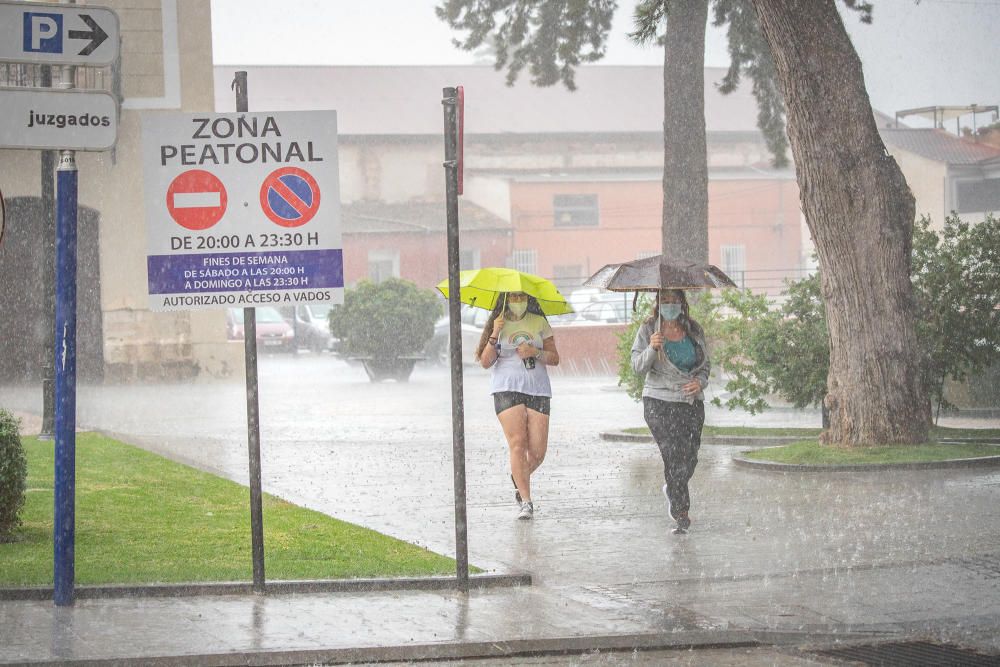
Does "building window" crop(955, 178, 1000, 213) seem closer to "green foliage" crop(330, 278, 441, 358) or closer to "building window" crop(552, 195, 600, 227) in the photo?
"building window" crop(552, 195, 600, 227)

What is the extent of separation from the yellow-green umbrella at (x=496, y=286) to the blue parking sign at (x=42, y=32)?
4.05m

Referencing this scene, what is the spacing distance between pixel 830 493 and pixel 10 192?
19430 mm

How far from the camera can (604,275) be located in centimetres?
1081

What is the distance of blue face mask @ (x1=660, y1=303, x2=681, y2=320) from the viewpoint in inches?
409

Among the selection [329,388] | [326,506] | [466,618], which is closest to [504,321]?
[326,506]

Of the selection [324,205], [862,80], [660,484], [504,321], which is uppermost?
[862,80]

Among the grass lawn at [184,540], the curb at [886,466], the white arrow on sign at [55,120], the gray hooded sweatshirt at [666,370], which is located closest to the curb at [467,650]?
the grass lawn at [184,540]

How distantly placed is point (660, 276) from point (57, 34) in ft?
15.5

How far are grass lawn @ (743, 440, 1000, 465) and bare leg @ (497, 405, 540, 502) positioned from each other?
3.88 meters

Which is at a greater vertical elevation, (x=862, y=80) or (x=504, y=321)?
(x=862, y=80)

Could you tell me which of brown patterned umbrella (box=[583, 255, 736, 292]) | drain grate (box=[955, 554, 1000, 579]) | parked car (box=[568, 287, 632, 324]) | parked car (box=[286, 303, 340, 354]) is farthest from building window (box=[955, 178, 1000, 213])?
drain grate (box=[955, 554, 1000, 579])

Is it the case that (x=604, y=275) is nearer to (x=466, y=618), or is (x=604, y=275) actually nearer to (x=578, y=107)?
(x=466, y=618)

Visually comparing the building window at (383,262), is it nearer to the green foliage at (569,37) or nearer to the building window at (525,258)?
the building window at (525,258)

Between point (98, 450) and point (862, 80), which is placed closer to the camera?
point (862, 80)
